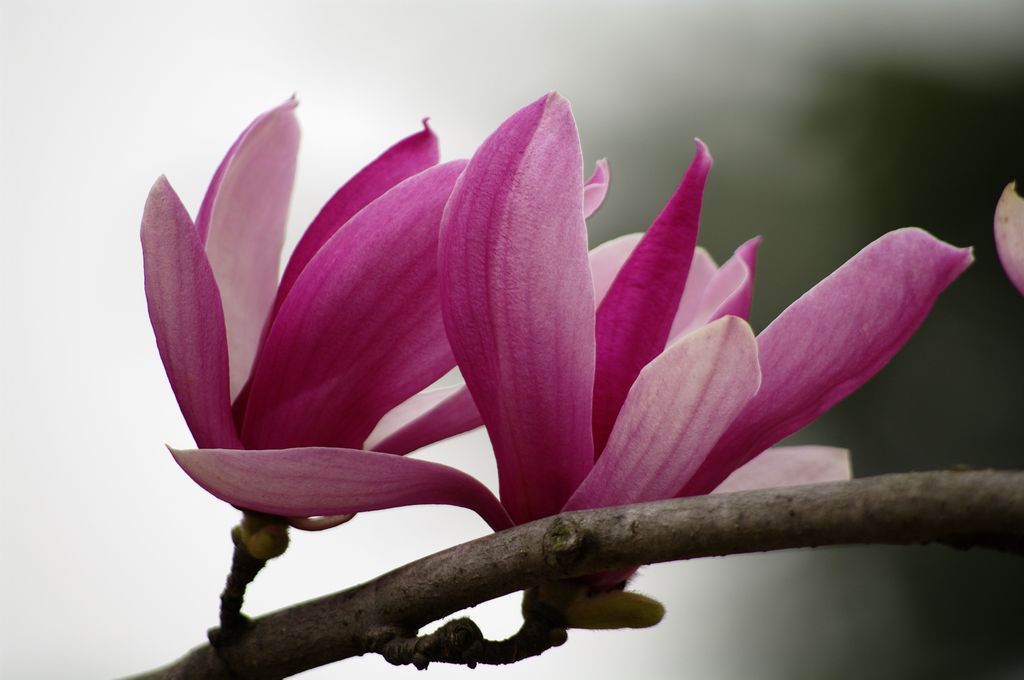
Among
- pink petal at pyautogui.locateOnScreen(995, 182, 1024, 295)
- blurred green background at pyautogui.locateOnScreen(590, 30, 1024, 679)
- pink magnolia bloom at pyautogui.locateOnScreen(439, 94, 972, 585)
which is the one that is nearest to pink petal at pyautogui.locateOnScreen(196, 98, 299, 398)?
pink magnolia bloom at pyautogui.locateOnScreen(439, 94, 972, 585)

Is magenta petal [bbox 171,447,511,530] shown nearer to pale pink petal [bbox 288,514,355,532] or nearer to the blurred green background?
pale pink petal [bbox 288,514,355,532]

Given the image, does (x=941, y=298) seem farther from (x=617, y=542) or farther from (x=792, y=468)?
(x=617, y=542)

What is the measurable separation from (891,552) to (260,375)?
234 centimetres

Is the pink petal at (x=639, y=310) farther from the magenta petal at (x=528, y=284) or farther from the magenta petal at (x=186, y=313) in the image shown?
the magenta petal at (x=186, y=313)

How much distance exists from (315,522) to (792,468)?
0.18 m

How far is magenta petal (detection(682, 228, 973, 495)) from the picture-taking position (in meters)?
0.30

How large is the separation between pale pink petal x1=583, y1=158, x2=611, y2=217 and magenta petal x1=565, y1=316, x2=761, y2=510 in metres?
0.09

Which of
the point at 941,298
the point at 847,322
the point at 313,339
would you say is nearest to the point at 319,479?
the point at 313,339

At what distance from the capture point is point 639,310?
1.09 ft

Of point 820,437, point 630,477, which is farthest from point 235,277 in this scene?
point 820,437

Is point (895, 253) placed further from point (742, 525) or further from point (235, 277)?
point (235, 277)

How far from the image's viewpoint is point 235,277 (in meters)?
0.39

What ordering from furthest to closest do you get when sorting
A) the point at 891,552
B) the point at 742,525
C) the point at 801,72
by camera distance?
the point at 801,72
the point at 891,552
the point at 742,525

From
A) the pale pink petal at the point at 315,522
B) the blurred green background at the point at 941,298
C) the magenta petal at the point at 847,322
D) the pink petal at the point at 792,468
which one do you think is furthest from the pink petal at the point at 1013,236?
the blurred green background at the point at 941,298
